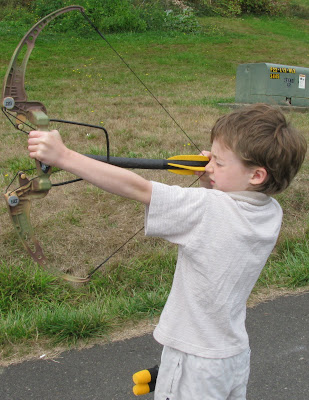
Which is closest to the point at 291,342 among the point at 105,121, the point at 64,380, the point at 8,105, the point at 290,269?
the point at 290,269

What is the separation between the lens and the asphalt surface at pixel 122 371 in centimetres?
266

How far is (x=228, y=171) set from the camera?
1.70m

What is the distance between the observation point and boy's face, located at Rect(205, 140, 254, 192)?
1683 mm

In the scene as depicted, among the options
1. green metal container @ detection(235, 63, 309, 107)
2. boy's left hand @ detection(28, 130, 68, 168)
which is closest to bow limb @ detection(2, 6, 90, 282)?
boy's left hand @ detection(28, 130, 68, 168)

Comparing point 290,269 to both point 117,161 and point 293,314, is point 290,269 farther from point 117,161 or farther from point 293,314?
point 117,161

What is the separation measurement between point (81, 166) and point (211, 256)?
0.51 meters

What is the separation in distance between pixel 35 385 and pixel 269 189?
5.75ft

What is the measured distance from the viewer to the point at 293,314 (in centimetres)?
346

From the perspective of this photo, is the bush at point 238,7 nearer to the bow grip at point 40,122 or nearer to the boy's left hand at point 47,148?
the bow grip at point 40,122

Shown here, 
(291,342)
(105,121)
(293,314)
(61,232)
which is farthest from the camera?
(105,121)

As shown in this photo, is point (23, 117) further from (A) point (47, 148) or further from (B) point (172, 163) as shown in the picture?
(B) point (172, 163)

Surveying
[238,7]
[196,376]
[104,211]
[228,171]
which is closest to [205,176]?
[228,171]

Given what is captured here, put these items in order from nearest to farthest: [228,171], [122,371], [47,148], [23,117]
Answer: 1. [47,148]
2. [228,171]
3. [23,117]
4. [122,371]

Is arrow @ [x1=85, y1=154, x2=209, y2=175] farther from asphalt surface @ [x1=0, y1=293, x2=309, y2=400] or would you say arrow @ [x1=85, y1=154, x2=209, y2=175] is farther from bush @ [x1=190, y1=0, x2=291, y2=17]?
bush @ [x1=190, y1=0, x2=291, y2=17]
